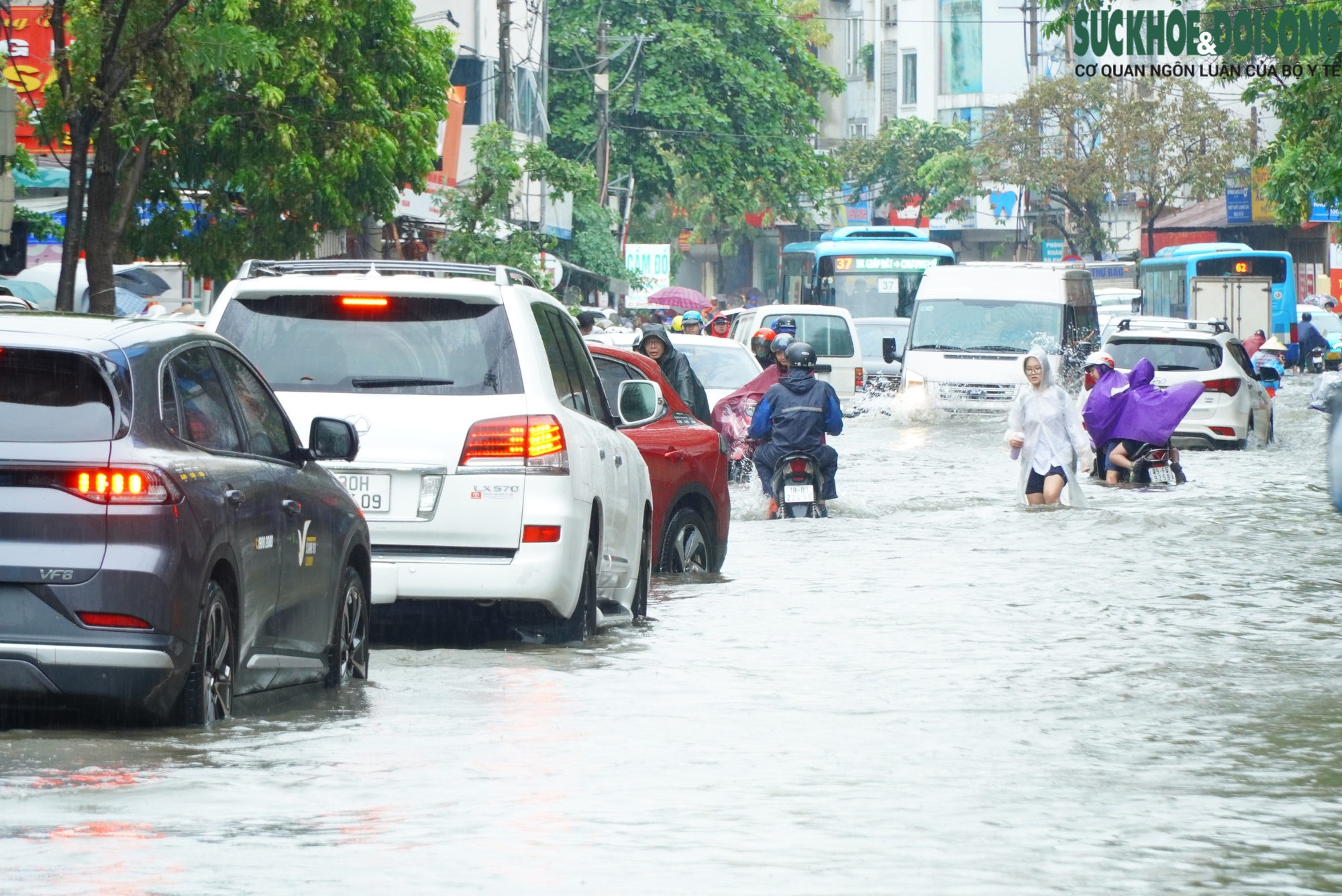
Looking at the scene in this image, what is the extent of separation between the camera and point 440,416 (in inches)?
382

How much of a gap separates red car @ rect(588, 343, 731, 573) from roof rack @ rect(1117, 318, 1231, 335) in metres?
16.9

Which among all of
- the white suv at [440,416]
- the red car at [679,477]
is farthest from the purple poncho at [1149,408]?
the white suv at [440,416]

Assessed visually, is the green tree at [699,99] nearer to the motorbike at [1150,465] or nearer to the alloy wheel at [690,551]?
the motorbike at [1150,465]

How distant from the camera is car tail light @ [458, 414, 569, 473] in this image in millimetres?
9695

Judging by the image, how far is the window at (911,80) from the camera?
318 feet

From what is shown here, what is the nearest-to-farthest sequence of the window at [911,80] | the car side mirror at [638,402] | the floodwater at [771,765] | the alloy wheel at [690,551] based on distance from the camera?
the floodwater at [771,765]
the car side mirror at [638,402]
the alloy wheel at [690,551]
the window at [911,80]

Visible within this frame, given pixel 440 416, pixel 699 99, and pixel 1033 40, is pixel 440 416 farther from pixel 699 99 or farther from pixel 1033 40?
pixel 1033 40

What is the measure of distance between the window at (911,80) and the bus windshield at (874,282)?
50.2m

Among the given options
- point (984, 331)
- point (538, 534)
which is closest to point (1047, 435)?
point (538, 534)

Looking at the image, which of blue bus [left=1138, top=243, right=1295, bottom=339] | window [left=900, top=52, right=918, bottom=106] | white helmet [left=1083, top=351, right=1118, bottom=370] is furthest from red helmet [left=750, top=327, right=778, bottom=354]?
window [left=900, top=52, right=918, bottom=106]

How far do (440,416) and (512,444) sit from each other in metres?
0.30

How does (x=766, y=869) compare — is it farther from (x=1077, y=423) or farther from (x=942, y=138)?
(x=942, y=138)

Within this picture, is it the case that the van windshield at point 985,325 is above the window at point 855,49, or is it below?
below

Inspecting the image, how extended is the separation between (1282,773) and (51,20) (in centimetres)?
1414
